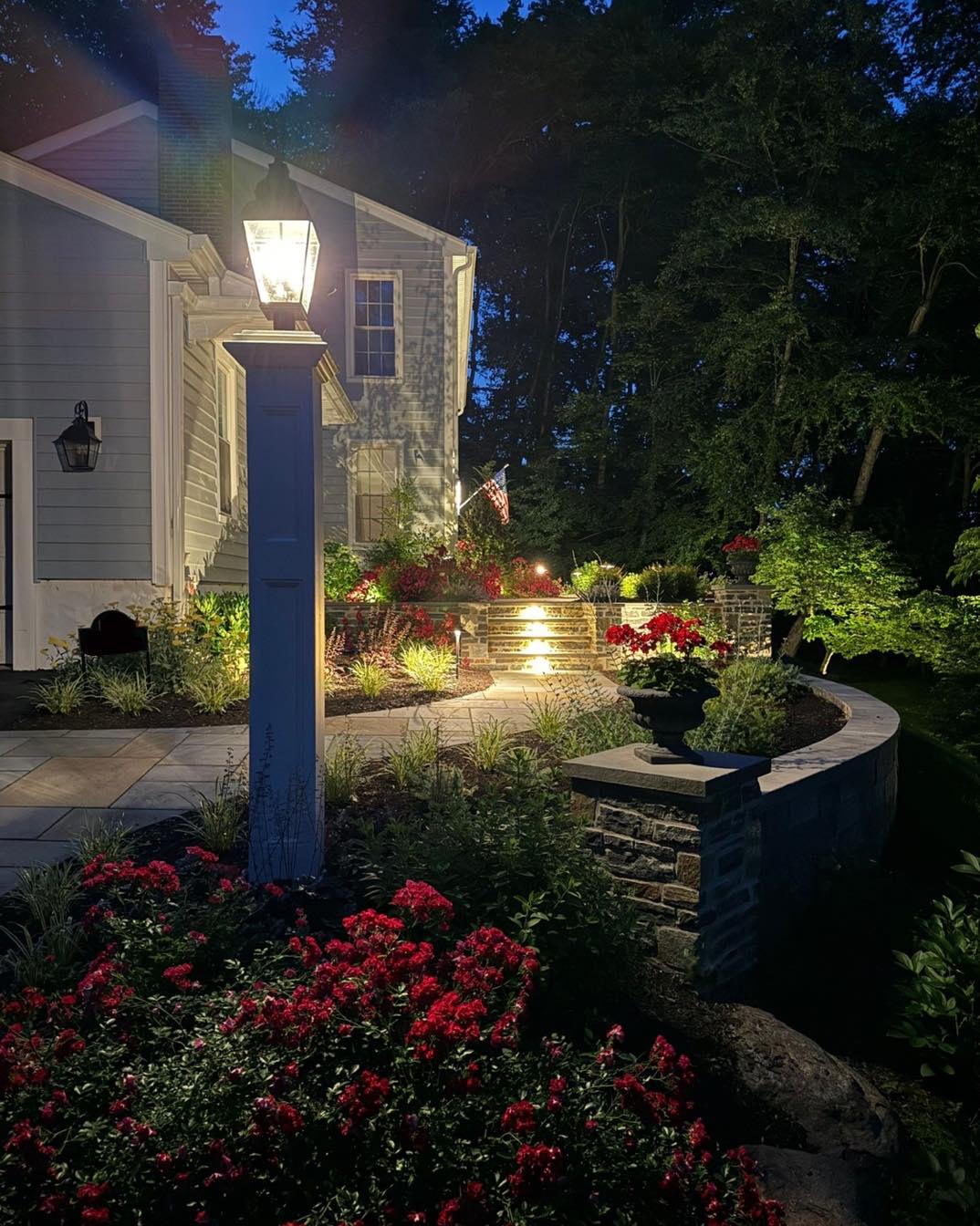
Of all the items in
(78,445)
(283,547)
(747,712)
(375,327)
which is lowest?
(747,712)

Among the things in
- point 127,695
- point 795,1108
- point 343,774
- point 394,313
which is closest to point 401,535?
point 394,313

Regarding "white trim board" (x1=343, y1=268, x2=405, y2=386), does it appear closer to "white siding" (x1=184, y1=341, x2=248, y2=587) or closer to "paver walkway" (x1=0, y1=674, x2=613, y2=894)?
"white siding" (x1=184, y1=341, x2=248, y2=587)

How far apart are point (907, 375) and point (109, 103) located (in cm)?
1819

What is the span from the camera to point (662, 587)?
43.7 ft

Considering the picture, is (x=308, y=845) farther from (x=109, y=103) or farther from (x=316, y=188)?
(x=109, y=103)

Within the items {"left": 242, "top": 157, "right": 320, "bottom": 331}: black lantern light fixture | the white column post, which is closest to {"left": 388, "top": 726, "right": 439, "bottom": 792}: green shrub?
the white column post

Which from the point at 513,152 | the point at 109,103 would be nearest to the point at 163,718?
the point at 109,103

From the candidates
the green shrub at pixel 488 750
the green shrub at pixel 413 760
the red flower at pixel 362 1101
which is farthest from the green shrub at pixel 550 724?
the red flower at pixel 362 1101

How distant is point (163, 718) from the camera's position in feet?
22.9

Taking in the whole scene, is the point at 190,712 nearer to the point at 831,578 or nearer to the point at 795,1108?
the point at 795,1108

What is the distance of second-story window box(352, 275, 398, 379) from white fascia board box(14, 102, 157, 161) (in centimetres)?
409

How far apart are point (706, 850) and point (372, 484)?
12.1 m

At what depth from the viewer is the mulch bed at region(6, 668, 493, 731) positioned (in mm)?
6781

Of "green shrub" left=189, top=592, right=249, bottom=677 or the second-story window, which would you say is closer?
"green shrub" left=189, top=592, right=249, bottom=677
